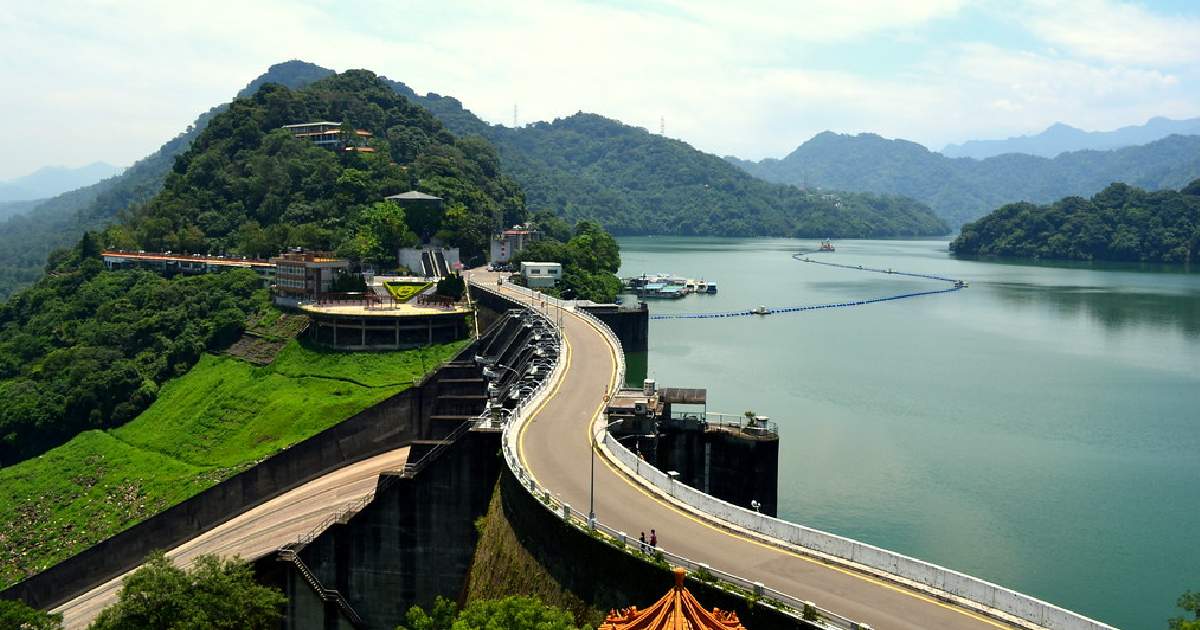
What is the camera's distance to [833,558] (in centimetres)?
2622

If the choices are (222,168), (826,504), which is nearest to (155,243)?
(222,168)

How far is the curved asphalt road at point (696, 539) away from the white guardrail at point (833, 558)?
0.49 m

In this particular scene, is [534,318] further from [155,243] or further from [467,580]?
[155,243]

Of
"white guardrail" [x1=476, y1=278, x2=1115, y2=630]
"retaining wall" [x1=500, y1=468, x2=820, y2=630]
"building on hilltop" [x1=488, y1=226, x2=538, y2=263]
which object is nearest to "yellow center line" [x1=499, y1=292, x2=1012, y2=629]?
"white guardrail" [x1=476, y1=278, x2=1115, y2=630]

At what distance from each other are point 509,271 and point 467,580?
70759mm

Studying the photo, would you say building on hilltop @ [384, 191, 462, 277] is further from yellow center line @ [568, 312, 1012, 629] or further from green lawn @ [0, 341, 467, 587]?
yellow center line @ [568, 312, 1012, 629]

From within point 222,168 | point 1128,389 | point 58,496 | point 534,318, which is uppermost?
point 222,168

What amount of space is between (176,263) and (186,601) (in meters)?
74.7

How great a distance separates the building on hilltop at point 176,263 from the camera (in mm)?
97375

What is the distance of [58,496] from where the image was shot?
6241cm

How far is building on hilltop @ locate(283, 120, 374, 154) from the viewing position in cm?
12862

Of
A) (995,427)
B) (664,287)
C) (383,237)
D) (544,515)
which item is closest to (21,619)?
(544,515)

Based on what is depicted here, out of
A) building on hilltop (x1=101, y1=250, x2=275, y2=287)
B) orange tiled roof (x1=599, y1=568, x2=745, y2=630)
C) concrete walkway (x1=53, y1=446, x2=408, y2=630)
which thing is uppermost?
building on hilltop (x1=101, y1=250, x2=275, y2=287)

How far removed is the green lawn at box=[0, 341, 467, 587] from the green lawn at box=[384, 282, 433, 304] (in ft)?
22.2
